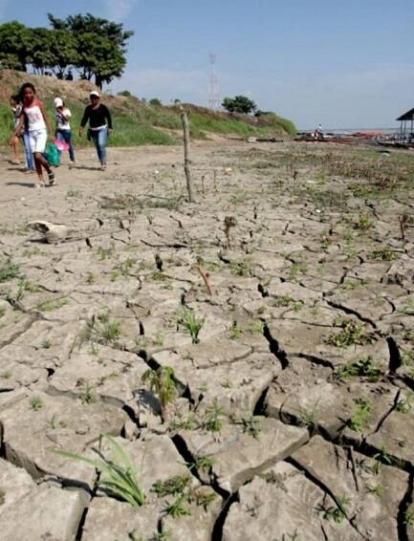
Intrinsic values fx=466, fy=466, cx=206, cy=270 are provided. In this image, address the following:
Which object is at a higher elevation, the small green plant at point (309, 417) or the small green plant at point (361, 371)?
the small green plant at point (361, 371)

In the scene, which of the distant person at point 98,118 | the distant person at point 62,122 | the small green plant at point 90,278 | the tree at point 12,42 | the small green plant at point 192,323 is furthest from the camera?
the tree at point 12,42

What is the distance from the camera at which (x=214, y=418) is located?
77.3 inches

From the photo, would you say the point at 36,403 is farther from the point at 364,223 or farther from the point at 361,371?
the point at 364,223

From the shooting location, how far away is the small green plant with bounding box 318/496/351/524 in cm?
151

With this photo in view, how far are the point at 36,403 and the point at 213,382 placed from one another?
2.64 feet

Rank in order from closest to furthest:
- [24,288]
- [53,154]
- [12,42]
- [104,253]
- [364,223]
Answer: [24,288] < [104,253] < [364,223] < [53,154] < [12,42]

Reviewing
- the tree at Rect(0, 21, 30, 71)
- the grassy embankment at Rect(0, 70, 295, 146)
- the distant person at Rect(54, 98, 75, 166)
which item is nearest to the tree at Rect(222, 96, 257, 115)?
the grassy embankment at Rect(0, 70, 295, 146)

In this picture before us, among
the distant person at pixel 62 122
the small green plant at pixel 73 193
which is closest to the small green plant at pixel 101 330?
the small green plant at pixel 73 193

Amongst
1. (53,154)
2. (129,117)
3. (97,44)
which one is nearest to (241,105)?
(97,44)

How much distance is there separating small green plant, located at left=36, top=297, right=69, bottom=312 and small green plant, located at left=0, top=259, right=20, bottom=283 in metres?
0.58

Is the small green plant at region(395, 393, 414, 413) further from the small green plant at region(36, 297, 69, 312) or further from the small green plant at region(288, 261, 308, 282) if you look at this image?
the small green plant at region(36, 297, 69, 312)

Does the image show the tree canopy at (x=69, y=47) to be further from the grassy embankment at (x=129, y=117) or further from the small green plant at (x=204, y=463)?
the small green plant at (x=204, y=463)

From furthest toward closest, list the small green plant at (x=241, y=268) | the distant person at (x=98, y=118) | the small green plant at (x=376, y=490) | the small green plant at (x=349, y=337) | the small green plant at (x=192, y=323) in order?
the distant person at (x=98, y=118), the small green plant at (x=241, y=268), the small green plant at (x=192, y=323), the small green plant at (x=349, y=337), the small green plant at (x=376, y=490)

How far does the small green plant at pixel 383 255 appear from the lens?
388 centimetres
